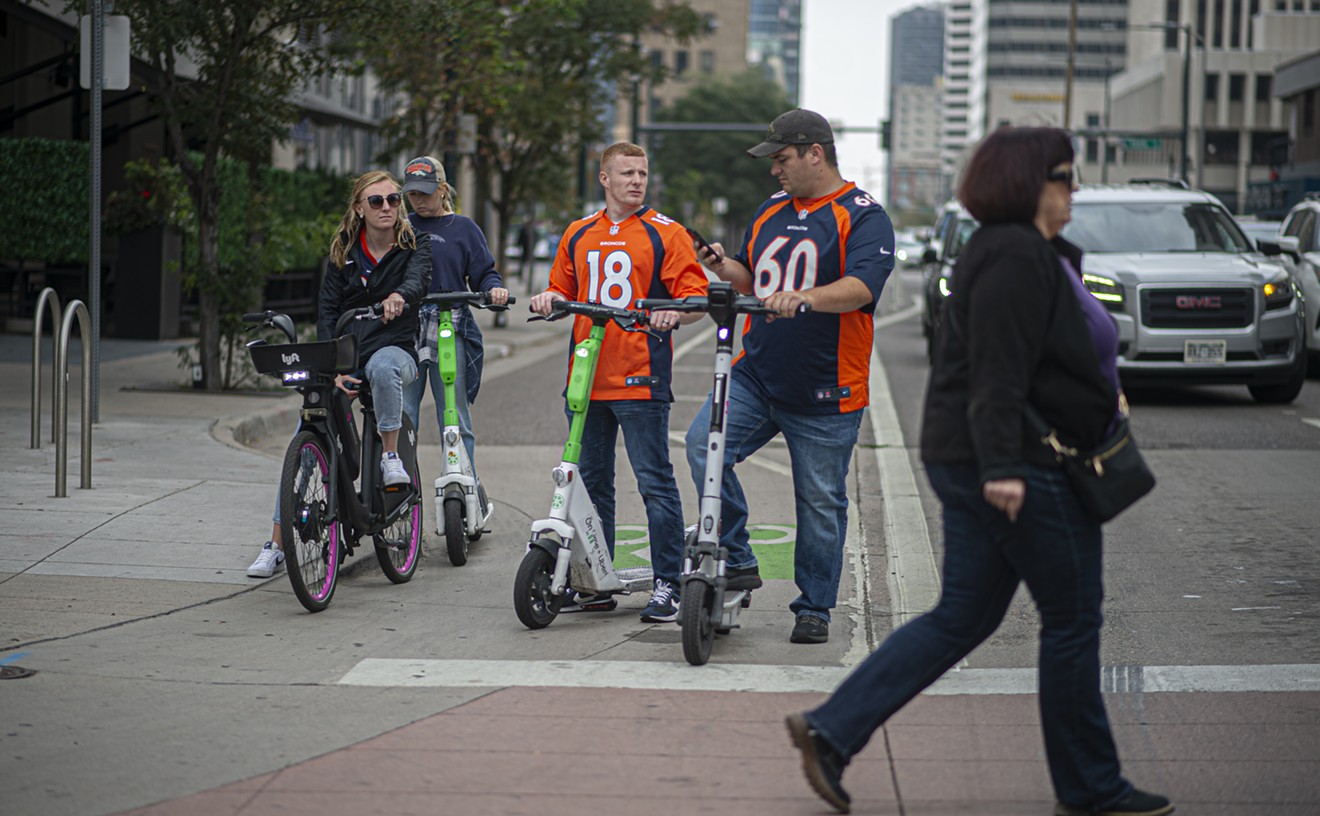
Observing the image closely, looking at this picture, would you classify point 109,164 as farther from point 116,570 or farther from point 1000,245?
point 1000,245

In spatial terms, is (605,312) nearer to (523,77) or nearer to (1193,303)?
(1193,303)

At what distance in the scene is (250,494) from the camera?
9.31 m

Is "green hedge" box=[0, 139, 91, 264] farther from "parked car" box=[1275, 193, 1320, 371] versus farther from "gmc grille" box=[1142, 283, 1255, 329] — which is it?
"parked car" box=[1275, 193, 1320, 371]

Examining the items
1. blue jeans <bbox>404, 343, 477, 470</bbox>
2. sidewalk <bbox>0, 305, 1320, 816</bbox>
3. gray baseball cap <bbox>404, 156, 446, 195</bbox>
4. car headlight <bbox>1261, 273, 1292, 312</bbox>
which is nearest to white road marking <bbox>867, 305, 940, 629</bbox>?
sidewalk <bbox>0, 305, 1320, 816</bbox>

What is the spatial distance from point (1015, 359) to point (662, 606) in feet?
9.60

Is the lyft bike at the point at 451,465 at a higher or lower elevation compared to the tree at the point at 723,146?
lower

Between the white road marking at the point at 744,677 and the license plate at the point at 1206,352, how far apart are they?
31.5 ft

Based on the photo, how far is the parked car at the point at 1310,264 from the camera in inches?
723

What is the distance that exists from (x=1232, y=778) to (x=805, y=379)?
85.5 inches

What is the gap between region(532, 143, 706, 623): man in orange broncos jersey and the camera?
6.58m

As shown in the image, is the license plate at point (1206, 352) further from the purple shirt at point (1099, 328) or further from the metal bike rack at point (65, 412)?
the purple shirt at point (1099, 328)

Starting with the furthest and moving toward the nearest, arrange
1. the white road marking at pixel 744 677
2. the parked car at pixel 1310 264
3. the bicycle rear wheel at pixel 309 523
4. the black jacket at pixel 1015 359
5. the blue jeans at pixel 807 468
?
the parked car at pixel 1310 264
the bicycle rear wheel at pixel 309 523
the blue jeans at pixel 807 468
the white road marking at pixel 744 677
the black jacket at pixel 1015 359

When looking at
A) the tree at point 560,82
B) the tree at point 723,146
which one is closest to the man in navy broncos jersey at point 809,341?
the tree at point 560,82

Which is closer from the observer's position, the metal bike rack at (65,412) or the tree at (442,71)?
the metal bike rack at (65,412)
